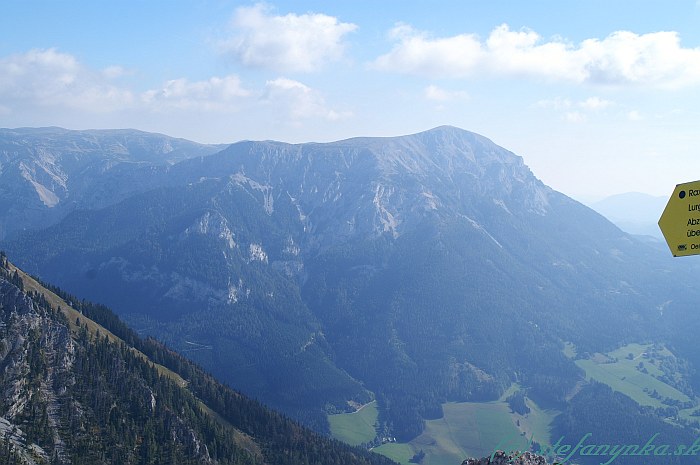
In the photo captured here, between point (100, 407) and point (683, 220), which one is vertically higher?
point (683, 220)

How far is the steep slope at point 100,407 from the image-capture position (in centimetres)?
12362

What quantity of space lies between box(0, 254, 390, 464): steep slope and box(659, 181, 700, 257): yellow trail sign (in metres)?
122

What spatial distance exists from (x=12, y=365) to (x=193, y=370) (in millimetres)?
70629

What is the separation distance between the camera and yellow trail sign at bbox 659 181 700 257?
18.3 metres

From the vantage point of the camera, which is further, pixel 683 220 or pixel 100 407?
pixel 100 407

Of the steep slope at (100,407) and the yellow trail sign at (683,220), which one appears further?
the steep slope at (100,407)

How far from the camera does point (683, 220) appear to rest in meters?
18.7

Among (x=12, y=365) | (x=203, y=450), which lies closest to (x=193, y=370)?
(x=203, y=450)

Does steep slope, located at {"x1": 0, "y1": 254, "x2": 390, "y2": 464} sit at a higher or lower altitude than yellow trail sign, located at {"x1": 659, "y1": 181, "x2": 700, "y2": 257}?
lower

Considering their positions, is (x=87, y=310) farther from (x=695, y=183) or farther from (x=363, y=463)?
(x=695, y=183)

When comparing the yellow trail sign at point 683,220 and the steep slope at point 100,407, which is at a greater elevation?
the yellow trail sign at point 683,220

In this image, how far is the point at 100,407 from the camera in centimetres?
13788

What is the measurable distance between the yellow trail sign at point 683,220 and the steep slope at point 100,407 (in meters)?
122

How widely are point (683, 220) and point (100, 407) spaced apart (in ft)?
479
